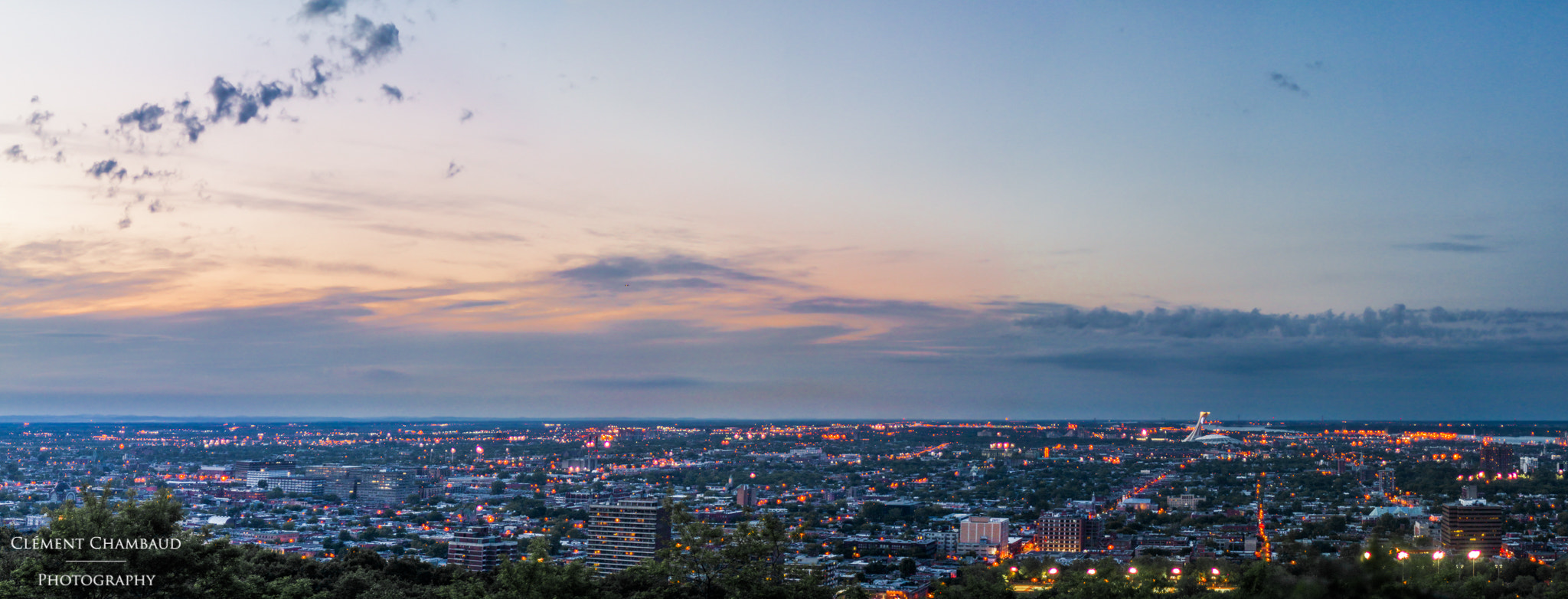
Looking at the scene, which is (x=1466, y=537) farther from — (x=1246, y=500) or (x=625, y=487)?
(x=625, y=487)

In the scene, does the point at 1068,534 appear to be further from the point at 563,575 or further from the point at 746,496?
the point at 563,575

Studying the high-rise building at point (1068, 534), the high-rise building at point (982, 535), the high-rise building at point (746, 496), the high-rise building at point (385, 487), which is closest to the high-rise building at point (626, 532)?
the high-rise building at point (982, 535)

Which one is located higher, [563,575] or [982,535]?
[563,575]

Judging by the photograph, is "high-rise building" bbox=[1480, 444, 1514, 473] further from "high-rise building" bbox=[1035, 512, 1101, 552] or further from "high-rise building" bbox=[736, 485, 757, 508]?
"high-rise building" bbox=[736, 485, 757, 508]

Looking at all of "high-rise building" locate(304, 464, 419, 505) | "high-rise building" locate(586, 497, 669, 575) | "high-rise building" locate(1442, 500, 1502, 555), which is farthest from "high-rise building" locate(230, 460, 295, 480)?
"high-rise building" locate(1442, 500, 1502, 555)

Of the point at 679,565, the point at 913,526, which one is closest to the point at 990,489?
the point at 913,526

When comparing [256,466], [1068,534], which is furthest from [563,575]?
[256,466]

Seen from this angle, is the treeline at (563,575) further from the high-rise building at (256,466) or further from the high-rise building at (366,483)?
the high-rise building at (256,466)

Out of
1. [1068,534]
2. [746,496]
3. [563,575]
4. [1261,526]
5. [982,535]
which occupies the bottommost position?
[982,535]
